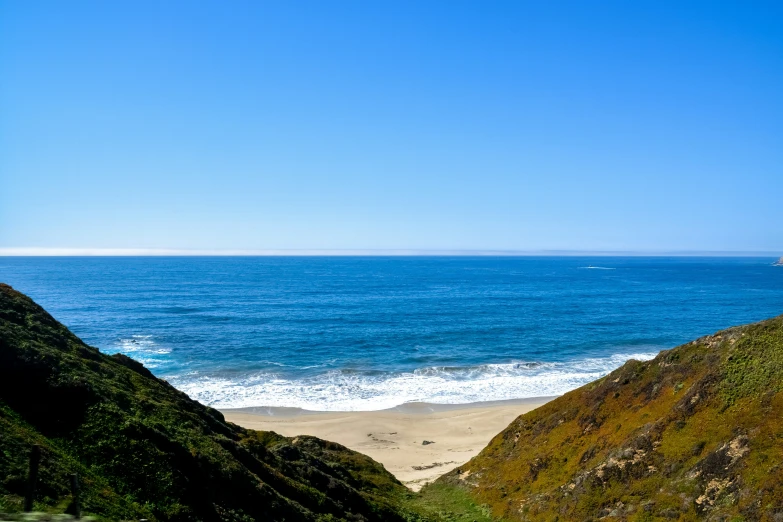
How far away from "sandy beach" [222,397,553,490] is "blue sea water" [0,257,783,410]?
2.52 metres

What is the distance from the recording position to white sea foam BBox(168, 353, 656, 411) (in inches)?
2067

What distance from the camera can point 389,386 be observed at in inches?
2267

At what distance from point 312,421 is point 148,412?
29.1 m

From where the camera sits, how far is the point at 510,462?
93.2ft

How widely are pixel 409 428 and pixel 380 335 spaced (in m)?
36.2

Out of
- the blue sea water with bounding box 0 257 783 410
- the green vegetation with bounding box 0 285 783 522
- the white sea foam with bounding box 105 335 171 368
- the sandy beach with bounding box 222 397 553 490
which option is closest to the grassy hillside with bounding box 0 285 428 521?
the green vegetation with bounding box 0 285 783 522

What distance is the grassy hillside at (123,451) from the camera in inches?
537

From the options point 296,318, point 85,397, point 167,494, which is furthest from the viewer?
point 296,318

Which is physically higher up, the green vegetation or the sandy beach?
the green vegetation

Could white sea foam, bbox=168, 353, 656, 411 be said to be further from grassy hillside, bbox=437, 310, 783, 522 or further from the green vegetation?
grassy hillside, bbox=437, 310, 783, 522

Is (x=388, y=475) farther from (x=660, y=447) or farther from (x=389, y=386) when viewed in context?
(x=389, y=386)

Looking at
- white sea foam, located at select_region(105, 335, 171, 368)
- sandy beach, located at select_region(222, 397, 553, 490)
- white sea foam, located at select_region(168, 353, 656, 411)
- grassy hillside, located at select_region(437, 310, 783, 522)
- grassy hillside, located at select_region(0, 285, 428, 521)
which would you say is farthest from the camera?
white sea foam, located at select_region(105, 335, 171, 368)

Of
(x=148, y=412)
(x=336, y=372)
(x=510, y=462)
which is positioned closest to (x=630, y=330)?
(x=336, y=372)

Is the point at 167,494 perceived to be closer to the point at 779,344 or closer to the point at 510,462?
the point at 510,462
